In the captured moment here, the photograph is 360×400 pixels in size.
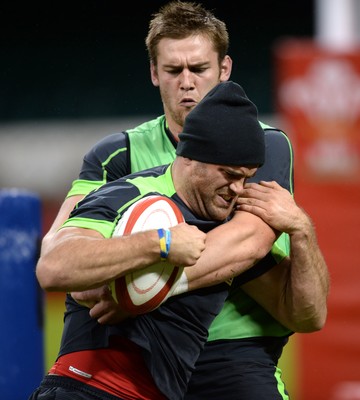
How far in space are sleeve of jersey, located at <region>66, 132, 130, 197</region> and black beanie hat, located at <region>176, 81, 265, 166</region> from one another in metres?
0.85

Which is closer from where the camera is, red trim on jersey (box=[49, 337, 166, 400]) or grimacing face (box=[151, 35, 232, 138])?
red trim on jersey (box=[49, 337, 166, 400])

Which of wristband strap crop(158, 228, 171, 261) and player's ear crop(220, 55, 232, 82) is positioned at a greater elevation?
player's ear crop(220, 55, 232, 82)

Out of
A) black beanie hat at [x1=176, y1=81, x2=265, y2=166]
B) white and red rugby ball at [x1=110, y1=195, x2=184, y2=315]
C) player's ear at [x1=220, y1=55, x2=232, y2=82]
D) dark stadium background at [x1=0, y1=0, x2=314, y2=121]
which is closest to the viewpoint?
white and red rugby ball at [x1=110, y1=195, x2=184, y2=315]

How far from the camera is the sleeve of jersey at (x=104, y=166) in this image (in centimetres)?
471

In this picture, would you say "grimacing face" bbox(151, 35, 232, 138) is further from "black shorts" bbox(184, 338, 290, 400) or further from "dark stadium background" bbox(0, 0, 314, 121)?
"dark stadium background" bbox(0, 0, 314, 121)

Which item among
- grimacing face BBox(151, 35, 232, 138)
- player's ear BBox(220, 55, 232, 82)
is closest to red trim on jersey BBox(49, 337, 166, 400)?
grimacing face BBox(151, 35, 232, 138)

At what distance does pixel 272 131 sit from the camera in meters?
4.62

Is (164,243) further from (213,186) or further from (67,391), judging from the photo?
(67,391)

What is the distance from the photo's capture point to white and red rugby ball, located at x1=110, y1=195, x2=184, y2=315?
11.9 feet

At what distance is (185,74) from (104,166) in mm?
556

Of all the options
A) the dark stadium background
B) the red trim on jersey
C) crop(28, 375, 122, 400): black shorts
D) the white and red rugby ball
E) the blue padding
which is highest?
the white and red rugby ball

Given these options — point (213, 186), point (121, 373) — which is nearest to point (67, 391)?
point (121, 373)

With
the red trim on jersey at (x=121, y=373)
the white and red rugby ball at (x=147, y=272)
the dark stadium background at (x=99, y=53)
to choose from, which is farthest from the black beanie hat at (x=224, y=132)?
the dark stadium background at (x=99, y=53)

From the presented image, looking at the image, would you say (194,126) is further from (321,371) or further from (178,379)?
(321,371)
